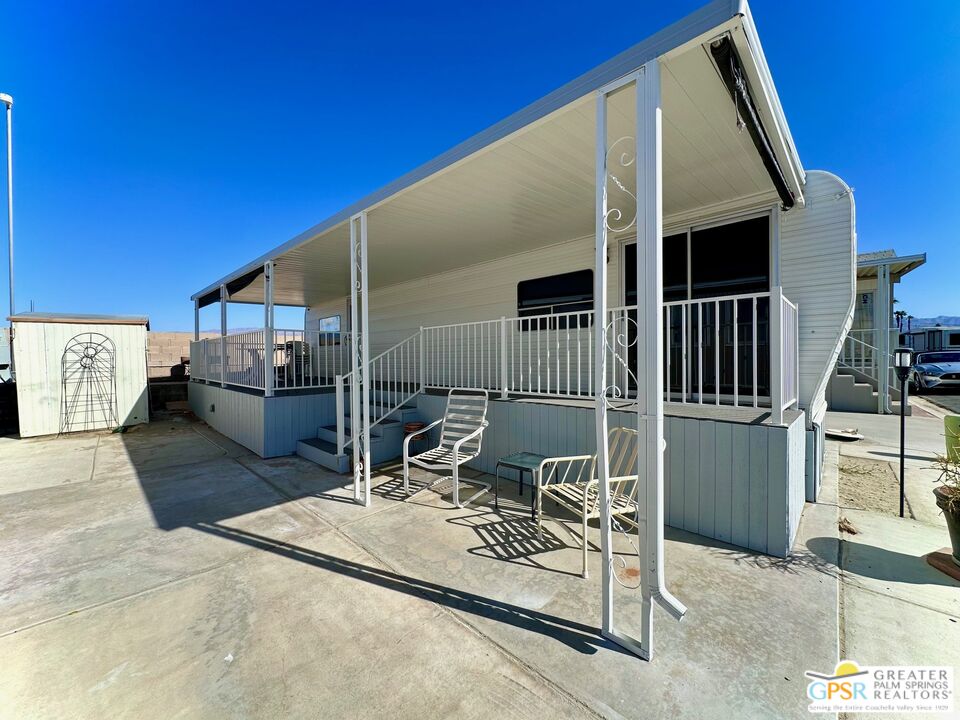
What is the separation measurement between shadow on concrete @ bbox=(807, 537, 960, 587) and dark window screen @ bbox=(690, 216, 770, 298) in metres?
2.41

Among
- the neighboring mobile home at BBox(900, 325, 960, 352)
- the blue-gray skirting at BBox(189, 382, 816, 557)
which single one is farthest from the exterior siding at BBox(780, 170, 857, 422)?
the neighboring mobile home at BBox(900, 325, 960, 352)

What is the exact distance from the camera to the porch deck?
1556 mm

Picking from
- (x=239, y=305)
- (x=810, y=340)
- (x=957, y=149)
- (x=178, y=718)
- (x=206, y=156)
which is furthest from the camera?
(x=206, y=156)

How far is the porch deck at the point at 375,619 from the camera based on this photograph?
1.56 m

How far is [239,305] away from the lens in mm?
9984

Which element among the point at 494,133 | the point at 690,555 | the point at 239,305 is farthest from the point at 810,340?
the point at 239,305

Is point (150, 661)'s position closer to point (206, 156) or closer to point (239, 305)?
point (239, 305)

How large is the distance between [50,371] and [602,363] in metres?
10.8

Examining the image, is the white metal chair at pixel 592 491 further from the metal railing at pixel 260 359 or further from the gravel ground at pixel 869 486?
the metal railing at pixel 260 359

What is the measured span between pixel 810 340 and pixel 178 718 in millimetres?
5145

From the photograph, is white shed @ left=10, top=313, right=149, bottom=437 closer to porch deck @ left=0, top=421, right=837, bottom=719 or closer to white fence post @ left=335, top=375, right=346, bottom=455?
porch deck @ left=0, top=421, right=837, bottom=719

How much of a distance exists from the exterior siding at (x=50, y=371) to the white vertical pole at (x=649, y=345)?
10.8 m

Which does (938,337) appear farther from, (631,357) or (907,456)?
(631,357)

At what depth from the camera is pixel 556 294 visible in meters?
5.65
